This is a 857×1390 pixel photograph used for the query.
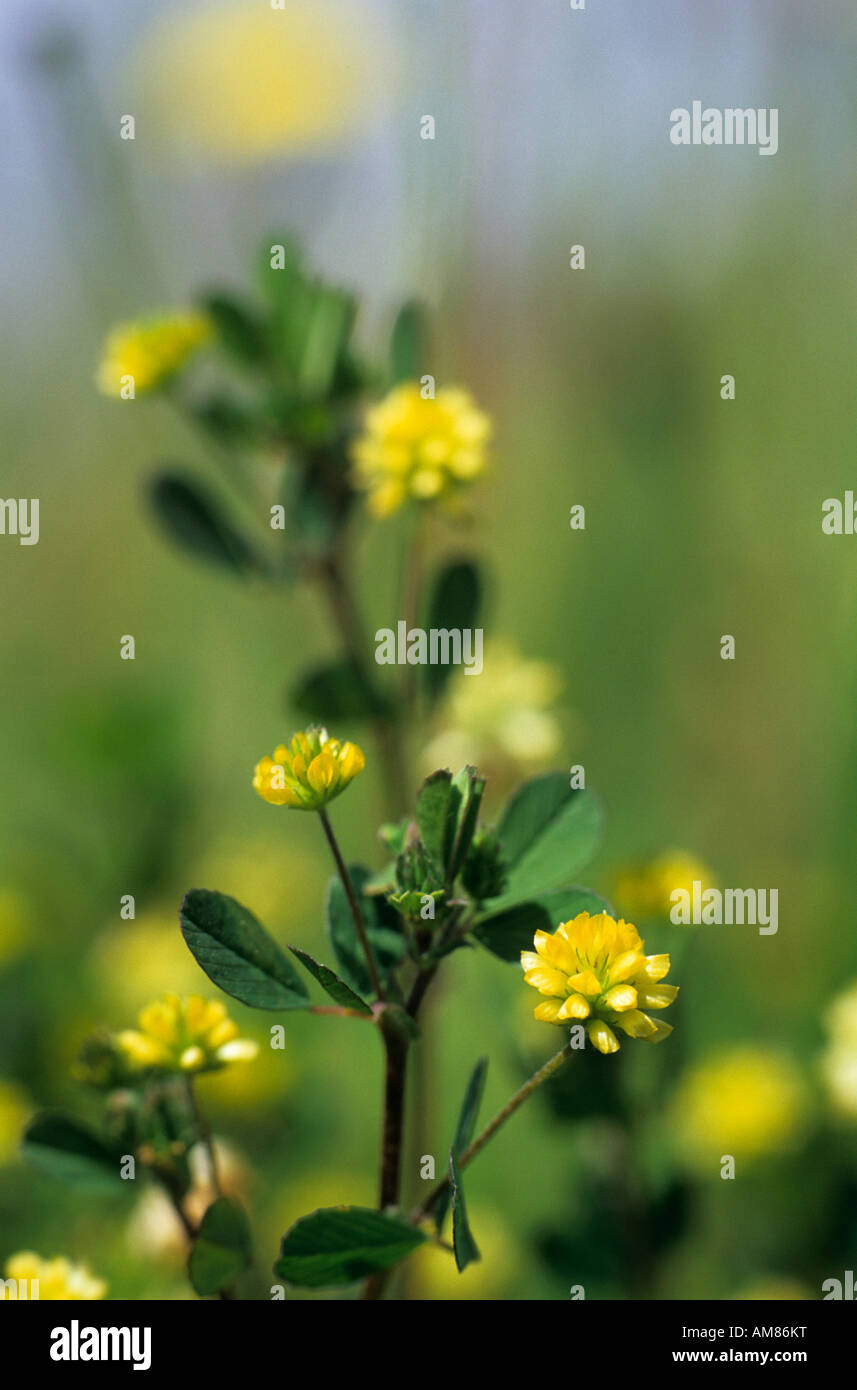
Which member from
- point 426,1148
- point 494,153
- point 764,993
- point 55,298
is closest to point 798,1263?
point 426,1148

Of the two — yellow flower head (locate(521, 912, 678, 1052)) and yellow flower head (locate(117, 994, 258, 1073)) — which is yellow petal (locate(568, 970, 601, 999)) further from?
yellow flower head (locate(117, 994, 258, 1073))

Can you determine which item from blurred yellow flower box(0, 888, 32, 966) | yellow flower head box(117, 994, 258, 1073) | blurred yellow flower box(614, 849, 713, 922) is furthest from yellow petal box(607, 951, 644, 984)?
blurred yellow flower box(0, 888, 32, 966)

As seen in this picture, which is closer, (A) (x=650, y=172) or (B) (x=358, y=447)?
(B) (x=358, y=447)

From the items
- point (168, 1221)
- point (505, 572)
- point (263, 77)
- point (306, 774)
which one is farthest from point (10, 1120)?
point (263, 77)

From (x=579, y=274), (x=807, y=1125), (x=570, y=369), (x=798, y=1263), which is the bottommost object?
(x=798, y=1263)

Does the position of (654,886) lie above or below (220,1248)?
above

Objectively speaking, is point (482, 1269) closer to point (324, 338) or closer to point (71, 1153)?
point (71, 1153)

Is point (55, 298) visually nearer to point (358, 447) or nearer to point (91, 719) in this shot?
point (91, 719)
